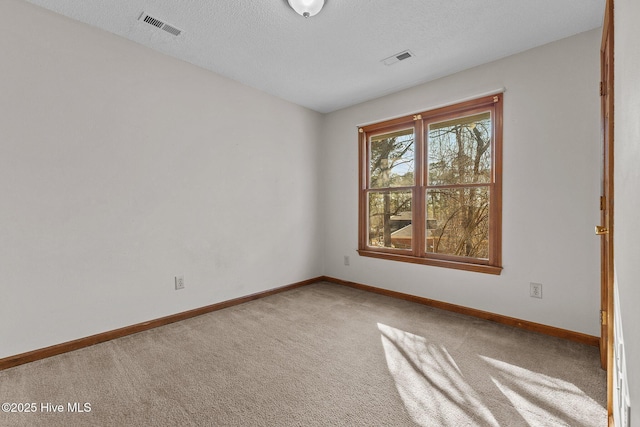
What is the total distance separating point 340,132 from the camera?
4309mm

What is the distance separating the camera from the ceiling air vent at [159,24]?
229cm

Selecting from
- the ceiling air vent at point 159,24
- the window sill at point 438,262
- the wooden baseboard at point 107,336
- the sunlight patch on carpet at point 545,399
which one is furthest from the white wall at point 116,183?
the sunlight patch on carpet at point 545,399

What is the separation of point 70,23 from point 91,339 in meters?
2.48

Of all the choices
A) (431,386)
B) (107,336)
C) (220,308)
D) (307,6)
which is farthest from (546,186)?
(107,336)

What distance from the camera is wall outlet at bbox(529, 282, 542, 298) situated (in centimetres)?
266

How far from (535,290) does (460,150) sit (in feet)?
5.02

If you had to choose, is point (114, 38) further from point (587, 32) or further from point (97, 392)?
point (587, 32)

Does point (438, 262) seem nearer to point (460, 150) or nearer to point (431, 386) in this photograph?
point (460, 150)

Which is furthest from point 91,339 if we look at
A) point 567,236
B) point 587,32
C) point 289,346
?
point 587,32

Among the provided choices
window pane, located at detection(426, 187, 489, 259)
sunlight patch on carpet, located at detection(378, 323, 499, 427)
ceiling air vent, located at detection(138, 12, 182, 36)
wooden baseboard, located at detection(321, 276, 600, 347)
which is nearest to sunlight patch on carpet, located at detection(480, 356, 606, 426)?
sunlight patch on carpet, located at detection(378, 323, 499, 427)

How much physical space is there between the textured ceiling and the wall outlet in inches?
83.4

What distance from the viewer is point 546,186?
2.61 m

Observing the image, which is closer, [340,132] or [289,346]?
[289,346]

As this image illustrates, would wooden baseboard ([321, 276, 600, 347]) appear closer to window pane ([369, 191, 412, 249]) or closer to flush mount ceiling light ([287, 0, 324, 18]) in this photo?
window pane ([369, 191, 412, 249])
